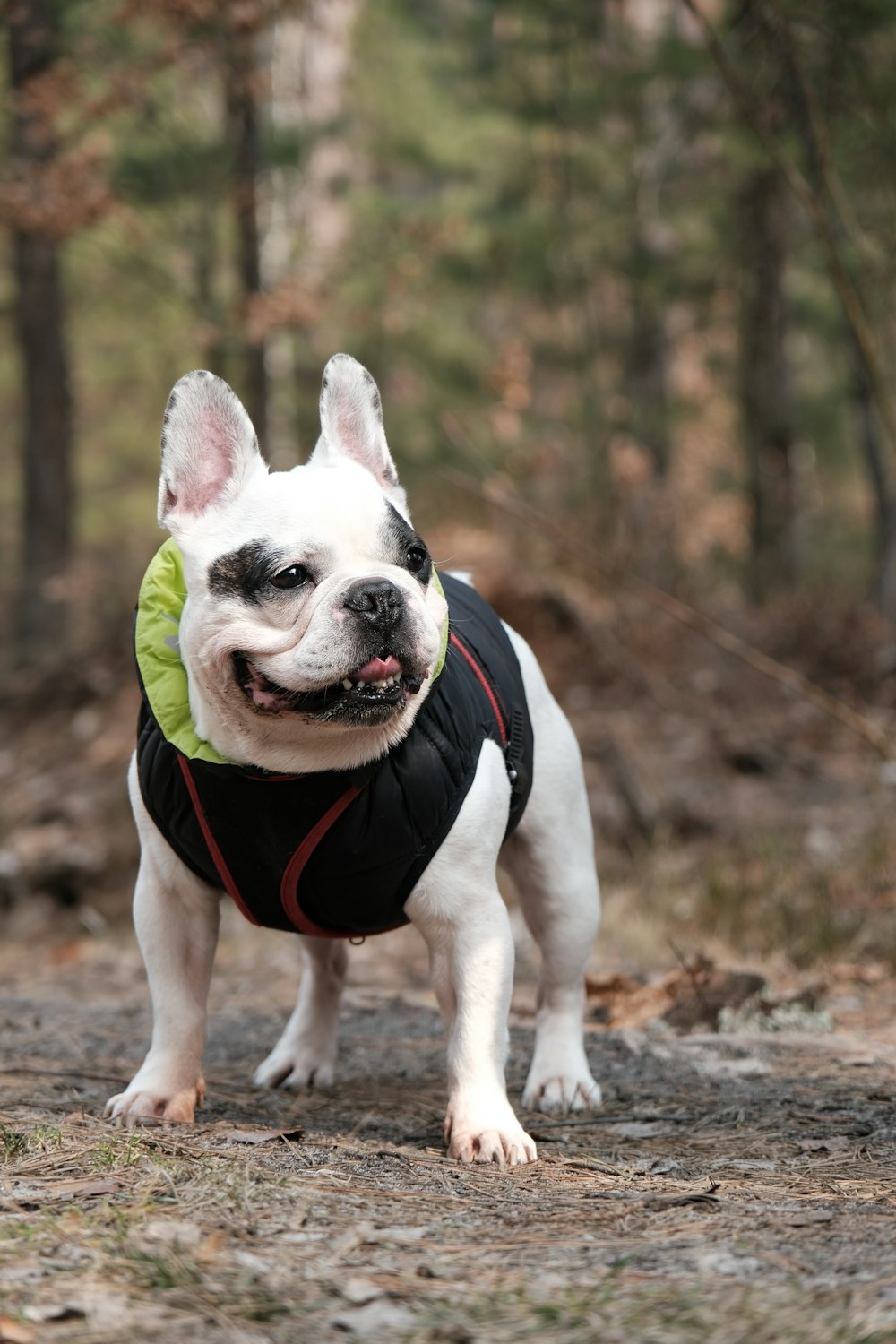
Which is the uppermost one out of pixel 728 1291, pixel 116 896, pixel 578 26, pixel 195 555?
pixel 578 26

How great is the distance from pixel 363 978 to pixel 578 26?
48.4ft

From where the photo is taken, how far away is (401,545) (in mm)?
3559

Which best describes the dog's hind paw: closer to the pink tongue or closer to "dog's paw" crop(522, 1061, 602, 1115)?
"dog's paw" crop(522, 1061, 602, 1115)

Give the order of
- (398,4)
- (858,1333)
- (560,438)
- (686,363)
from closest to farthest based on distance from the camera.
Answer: (858,1333) → (398,4) → (560,438) → (686,363)

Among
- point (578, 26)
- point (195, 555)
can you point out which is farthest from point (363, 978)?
point (578, 26)

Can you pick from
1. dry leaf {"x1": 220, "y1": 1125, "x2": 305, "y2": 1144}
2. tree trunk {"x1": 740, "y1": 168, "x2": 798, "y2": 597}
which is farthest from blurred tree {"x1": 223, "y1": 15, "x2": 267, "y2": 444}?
dry leaf {"x1": 220, "y1": 1125, "x2": 305, "y2": 1144}

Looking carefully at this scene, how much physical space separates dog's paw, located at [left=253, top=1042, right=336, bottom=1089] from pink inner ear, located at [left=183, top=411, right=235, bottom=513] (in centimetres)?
184

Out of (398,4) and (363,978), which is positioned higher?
(398,4)

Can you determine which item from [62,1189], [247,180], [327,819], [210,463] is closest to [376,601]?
[327,819]

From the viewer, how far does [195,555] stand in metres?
3.58

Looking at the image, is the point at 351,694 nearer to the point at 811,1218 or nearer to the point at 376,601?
the point at 376,601

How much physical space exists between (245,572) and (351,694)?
40 centimetres

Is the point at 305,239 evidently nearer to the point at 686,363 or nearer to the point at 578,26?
the point at 578,26

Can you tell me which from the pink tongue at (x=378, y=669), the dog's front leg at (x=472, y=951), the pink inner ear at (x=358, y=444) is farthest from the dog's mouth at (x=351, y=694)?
the pink inner ear at (x=358, y=444)
